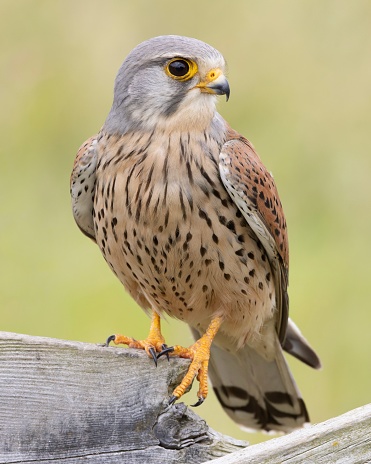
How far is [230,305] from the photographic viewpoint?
4.06m

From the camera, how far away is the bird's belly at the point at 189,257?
3.79 meters

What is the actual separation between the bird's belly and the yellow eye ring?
376 millimetres

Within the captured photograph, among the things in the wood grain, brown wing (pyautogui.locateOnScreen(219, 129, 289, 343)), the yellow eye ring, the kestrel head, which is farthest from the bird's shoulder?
the wood grain

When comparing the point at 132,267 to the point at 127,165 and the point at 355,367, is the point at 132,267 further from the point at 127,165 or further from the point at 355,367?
the point at 355,367

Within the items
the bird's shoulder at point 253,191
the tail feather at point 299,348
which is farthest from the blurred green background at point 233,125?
the bird's shoulder at point 253,191

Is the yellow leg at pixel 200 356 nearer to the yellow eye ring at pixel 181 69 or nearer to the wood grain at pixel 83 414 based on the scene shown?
the wood grain at pixel 83 414

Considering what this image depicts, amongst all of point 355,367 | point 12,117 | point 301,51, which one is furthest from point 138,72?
point 301,51

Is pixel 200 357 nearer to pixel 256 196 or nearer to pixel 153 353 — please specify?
pixel 256 196

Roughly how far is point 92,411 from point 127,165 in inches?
47.0

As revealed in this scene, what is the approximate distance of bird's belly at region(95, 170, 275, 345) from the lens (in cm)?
379

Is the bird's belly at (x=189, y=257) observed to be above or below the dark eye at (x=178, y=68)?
below

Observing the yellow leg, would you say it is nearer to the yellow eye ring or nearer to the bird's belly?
the bird's belly

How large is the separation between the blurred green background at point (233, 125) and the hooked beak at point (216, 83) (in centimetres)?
167

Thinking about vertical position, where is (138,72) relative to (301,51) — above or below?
below
